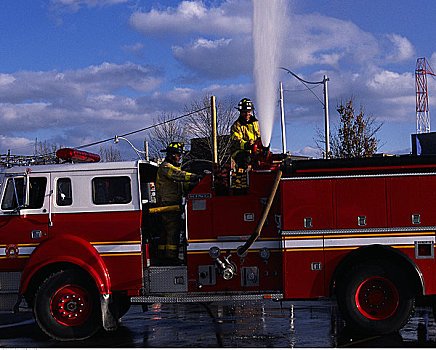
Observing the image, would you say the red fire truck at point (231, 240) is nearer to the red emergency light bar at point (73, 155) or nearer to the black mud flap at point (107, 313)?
the black mud flap at point (107, 313)

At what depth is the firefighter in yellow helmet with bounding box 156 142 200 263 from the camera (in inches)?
383

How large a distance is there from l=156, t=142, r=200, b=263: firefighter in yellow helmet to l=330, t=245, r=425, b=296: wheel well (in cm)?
272

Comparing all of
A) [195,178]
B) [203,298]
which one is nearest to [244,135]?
[195,178]

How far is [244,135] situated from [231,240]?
210 cm

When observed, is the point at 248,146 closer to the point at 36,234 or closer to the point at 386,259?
the point at 386,259

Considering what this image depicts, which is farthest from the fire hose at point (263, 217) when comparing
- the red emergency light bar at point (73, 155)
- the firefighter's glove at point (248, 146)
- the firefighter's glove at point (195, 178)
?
the red emergency light bar at point (73, 155)

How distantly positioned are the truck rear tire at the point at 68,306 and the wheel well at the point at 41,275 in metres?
0.10

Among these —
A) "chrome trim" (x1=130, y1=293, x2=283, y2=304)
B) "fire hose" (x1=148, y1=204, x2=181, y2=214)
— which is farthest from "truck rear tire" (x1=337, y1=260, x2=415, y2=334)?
"fire hose" (x1=148, y1=204, x2=181, y2=214)

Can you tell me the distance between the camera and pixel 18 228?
31.3ft

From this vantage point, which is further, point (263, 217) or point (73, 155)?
point (73, 155)

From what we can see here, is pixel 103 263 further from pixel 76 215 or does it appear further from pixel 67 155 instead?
pixel 67 155

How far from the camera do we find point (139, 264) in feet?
30.7

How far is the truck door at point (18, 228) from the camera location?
948 cm

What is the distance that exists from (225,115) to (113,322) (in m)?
38.6
